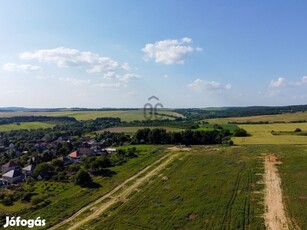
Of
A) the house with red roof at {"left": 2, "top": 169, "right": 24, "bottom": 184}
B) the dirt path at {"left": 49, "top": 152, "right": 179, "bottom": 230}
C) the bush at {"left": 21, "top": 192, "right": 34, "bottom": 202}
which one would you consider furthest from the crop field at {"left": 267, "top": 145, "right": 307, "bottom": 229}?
the house with red roof at {"left": 2, "top": 169, "right": 24, "bottom": 184}

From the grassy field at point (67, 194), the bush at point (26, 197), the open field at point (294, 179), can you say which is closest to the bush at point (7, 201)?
the grassy field at point (67, 194)

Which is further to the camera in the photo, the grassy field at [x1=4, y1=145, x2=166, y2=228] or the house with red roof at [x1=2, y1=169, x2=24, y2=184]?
the house with red roof at [x1=2, y1=169, x2=24, y2=184]

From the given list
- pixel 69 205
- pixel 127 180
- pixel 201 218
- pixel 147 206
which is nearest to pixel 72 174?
pixel 127 180

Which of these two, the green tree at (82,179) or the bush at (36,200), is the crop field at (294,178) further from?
the bush at (36,200)

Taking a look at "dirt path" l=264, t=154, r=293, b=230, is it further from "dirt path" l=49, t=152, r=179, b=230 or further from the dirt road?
"dirt path" l=49, t=152, r=179, b=230

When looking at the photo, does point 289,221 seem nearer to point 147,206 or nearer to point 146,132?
point 147,206
